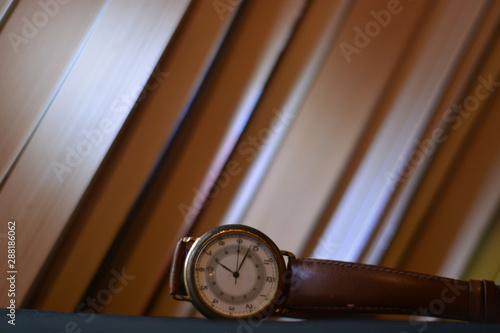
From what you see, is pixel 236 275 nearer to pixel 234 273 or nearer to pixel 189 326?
pixel 234 273

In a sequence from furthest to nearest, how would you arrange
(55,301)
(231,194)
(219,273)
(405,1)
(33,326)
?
1. (405,1)
2. (231,194)
3. (55,301)
4. (219,273)
5. (33,326)

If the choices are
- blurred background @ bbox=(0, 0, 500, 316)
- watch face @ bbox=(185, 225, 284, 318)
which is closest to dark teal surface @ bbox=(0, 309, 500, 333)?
watch face @ bbox=(185, 225, 284, 318)

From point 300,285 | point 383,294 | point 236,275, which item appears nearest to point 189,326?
point 236,275

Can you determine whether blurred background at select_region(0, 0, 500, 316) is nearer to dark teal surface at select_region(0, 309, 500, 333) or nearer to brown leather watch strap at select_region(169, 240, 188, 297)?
brown leather watch strap at select_region(169, 240, 188, 297)

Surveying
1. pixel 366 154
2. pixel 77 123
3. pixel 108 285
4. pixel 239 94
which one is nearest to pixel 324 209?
pixel 366 154

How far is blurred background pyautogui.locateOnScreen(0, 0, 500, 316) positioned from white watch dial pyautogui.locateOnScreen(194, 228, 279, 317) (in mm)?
490

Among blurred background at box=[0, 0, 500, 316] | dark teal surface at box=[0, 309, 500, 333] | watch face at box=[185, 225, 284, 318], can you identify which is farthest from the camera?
blurred background at box=[0, 0, 500, 316]

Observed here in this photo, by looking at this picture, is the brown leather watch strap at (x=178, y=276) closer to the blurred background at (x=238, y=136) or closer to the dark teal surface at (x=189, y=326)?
the dark teal surface at (x=189, y=326)

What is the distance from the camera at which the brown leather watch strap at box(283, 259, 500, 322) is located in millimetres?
1117

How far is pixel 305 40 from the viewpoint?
1.64 metres

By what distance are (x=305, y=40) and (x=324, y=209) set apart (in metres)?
0.57

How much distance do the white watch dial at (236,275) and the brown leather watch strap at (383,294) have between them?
7 centimetres

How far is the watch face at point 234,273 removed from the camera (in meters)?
1.05

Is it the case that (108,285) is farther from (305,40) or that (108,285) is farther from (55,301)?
(305,40)
